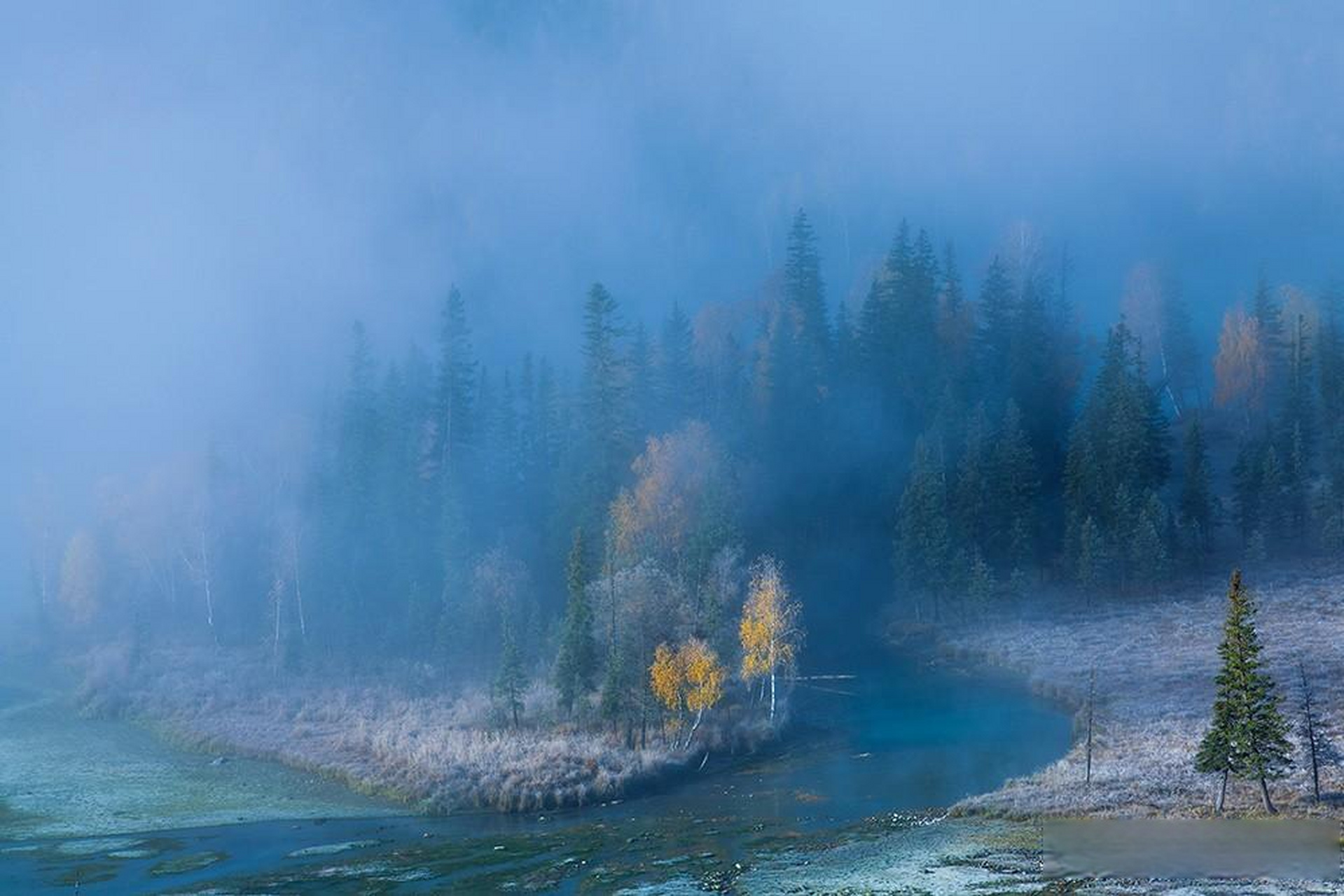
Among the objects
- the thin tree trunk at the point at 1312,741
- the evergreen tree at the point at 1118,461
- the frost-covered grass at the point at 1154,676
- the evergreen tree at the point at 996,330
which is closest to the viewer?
the thin tree trunk at the point at 1312,741

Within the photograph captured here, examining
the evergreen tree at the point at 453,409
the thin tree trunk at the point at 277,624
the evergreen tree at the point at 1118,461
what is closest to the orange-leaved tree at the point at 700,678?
the thin tree trunk at the point at 277,624

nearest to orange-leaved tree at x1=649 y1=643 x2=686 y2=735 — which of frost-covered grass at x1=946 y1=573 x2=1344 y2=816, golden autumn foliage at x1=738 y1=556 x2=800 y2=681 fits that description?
golden autumn foliage at x1=738 y1=556 x2=800 y2=681

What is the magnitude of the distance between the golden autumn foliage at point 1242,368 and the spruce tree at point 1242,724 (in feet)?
302

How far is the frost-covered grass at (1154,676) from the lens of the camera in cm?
4647

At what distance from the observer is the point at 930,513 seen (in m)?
103

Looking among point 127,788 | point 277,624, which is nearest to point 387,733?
point 127,788

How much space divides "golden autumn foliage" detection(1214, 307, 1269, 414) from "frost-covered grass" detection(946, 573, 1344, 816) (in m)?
38.6

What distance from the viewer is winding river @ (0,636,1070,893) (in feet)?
142

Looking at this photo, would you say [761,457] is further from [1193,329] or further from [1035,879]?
[1193,329]

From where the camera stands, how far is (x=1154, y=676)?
73250 millimetres

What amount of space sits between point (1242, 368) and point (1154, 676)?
68.6 metres

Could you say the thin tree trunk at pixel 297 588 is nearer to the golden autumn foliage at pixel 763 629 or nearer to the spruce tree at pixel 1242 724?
the golden autumn foliage at pixel 763 629

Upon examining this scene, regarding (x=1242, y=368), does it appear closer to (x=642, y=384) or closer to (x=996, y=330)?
(x=996, y=330)

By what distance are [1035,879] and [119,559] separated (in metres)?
89.6
